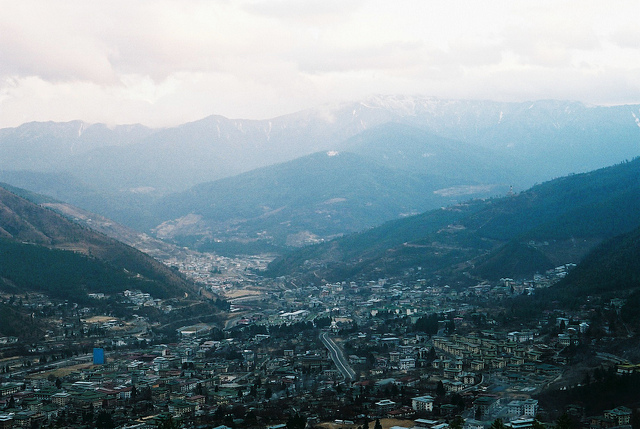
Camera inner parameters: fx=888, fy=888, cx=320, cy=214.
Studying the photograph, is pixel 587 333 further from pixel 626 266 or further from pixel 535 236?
pixel 535 236

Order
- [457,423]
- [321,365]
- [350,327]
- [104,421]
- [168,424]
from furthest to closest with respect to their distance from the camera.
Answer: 1. [350,327]
2. [321,365]
3. [104,421]
4. [168,424]
5. [457,423]

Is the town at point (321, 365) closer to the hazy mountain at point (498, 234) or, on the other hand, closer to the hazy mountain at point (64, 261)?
the hazy mountain at point (64, 261)

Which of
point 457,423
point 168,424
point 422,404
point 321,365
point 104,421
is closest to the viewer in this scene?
point 457,423

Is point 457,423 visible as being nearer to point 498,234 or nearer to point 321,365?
point 321,365

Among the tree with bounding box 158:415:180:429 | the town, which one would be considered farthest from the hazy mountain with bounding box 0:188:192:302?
the tree with bounding box 158:415:180:429

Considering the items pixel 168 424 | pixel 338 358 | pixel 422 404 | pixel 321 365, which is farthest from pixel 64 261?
pixel 422 404

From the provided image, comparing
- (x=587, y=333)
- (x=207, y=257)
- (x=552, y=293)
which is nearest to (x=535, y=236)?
(x=552, y=293)
